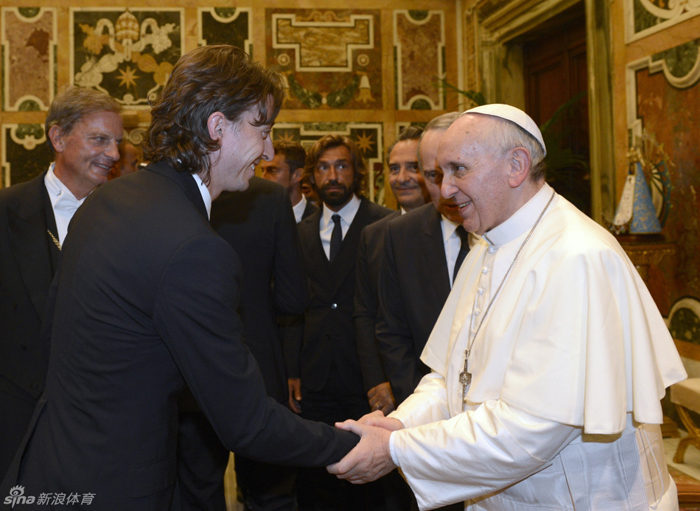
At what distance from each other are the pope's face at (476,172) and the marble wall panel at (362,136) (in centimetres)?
634

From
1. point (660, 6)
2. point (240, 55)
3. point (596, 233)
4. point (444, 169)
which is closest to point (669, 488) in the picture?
point (596, 233)

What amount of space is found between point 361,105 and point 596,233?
22.9ft

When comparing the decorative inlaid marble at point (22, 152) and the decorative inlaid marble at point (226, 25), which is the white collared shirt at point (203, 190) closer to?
the decorative inlaid marble at point (226, 25)

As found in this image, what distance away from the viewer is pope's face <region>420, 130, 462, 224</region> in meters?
2.97

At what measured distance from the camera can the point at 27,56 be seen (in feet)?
27.1

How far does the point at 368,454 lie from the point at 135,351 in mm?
843

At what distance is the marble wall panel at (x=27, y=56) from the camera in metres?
8.24

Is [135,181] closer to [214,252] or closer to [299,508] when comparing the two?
[214,252]

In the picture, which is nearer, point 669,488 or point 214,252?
point 214,252

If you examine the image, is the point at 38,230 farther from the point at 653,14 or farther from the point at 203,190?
the point at 653,14

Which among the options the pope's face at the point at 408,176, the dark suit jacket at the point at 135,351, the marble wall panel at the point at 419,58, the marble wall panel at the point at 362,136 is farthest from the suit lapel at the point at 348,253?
the marble wall panel at the point at 419,58

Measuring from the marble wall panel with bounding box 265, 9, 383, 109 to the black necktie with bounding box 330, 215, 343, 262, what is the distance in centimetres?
459

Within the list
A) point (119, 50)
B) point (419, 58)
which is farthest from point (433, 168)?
point (119, 50)

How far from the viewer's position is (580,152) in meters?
7.12
